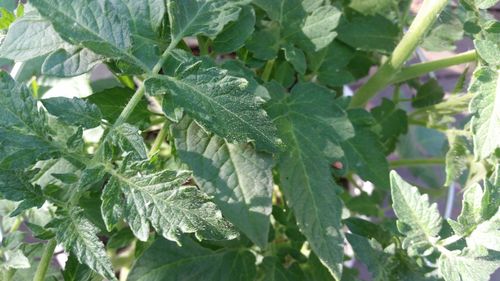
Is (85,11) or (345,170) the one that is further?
(345,170)

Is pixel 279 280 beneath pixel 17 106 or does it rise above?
beneath

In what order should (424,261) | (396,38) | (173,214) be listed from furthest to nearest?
(396,38), (424,261), (173,214)

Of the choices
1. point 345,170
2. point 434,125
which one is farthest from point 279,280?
point 434,125

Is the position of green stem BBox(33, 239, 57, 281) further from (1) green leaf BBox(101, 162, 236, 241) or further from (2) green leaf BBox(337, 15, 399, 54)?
(2) green leaf BBox(337, 15, 399, 54)

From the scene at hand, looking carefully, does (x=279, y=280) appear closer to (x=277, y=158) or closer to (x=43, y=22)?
(x=277, y=158)

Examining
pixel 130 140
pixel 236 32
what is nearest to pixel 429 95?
pixel 236 32

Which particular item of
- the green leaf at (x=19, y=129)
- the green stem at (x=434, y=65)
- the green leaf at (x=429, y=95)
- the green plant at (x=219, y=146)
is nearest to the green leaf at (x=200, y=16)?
the green plant at (x=219, y=146)

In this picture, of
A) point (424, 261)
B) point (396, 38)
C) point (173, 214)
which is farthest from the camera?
point (396, 38)
